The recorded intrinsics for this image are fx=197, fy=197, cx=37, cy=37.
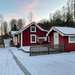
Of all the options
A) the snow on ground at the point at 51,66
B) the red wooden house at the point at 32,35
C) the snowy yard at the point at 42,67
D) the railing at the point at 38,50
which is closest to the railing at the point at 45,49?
the railing at the point at 38,50

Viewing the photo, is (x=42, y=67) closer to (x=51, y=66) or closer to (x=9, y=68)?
(x=51, y=66)

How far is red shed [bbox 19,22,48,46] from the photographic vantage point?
117 feet

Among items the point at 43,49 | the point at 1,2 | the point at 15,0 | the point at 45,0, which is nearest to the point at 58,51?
the point at 43,49

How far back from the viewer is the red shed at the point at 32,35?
117 feet

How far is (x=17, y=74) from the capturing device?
10.1 m

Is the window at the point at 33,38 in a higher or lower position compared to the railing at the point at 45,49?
higher

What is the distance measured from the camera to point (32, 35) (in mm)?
36188

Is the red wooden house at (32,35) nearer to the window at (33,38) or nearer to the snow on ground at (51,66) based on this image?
the window at (33,38)

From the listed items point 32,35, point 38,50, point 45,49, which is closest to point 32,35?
point 32,35

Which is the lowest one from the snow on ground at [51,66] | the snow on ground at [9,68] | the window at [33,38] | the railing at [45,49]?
the snow on ground at [9,68]

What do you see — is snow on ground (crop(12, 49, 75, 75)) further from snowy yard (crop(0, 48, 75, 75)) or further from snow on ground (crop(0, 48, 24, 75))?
snow on ground (crop(0, 48, 24, 75))

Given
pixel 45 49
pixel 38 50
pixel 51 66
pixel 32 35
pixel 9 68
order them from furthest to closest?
pixel 32 35 → pixel 45 49 → pixel 38 50 → pixel 51 66 → pixel 9 68

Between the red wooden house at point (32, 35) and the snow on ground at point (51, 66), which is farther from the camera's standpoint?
the red wooden house at point (32, 35)

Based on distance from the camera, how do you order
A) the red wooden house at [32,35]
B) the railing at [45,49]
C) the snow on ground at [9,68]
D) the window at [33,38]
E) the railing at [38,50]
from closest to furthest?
the snow on ground at [9,68] → the railing at [38,50] → the railing at [45,49] → the red wooden house at [32,35] → the window at [33,38]
